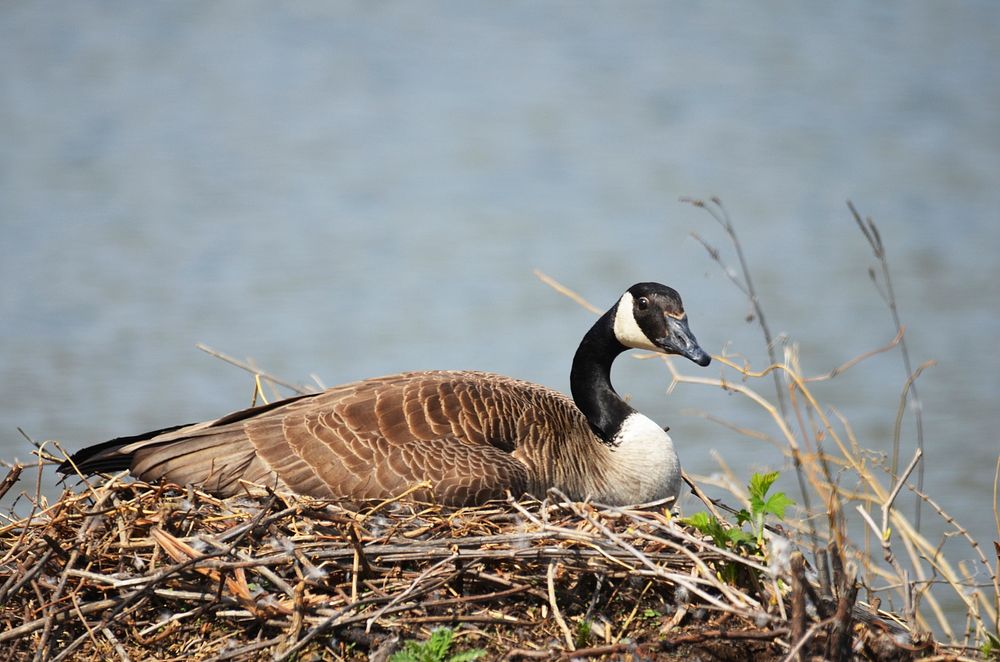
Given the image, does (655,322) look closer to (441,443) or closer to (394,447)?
(441,443)

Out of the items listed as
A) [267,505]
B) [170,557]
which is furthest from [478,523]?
[170,557]

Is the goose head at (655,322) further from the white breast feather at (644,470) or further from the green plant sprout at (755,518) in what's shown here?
the green plant sprout at (755,518)

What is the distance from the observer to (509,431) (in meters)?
6.27

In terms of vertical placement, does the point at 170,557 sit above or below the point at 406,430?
below

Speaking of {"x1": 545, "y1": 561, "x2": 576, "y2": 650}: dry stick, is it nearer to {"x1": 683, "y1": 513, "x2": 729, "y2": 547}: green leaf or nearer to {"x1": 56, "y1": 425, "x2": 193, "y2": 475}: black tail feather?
{"x1": 683, "y1": 513, "x2": 729, "y2": 547}: green leaf

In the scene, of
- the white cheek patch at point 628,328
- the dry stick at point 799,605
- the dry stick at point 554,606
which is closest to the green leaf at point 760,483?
the dry stick at point 799,605

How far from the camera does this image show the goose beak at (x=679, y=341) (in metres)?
6.41

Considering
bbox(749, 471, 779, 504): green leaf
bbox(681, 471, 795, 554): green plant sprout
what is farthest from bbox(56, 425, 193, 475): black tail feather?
bbox(749, 471, 779, 504): green leaf

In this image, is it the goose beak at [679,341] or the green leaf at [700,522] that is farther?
the goose beak at [679,341]

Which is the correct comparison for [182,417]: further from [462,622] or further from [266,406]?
[462,622]

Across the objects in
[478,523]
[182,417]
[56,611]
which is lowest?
[182,417]

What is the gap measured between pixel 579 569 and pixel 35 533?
2604 mm

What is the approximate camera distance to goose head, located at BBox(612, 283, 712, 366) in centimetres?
648

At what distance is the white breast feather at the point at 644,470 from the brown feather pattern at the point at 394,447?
0.25 ft
